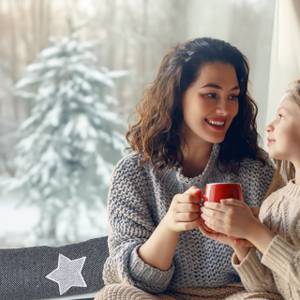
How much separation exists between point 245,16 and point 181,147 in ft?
2.23

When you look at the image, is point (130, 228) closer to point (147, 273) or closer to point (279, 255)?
point (147, 273)

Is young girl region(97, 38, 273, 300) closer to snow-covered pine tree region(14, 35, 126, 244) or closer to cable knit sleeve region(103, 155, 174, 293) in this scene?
cable knit sleeve region(103, 155, 174, 293)

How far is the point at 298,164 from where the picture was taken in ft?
4.01

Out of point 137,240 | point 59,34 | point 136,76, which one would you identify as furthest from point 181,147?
point 59,34

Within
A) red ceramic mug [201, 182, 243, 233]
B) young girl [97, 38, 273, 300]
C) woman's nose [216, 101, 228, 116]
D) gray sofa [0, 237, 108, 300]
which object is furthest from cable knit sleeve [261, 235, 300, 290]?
gray sofa [0, 237, 108, 300]

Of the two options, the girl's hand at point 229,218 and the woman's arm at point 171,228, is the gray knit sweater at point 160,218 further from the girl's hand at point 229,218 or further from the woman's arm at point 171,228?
the girl's hand at point 229,218

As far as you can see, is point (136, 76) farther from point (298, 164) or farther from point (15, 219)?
point (298, 164)

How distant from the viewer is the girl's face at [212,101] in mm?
1282

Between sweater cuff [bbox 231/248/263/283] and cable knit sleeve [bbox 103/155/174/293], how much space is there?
0.16 m

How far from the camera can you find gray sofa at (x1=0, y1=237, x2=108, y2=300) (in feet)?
4.93

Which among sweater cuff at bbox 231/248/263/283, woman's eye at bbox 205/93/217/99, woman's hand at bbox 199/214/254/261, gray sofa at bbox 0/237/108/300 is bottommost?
gray sofa at bbox 0/237/108/300

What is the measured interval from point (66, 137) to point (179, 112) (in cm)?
52

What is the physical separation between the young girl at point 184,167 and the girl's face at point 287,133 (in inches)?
5.1

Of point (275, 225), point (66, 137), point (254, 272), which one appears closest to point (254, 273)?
point (254, 272)
